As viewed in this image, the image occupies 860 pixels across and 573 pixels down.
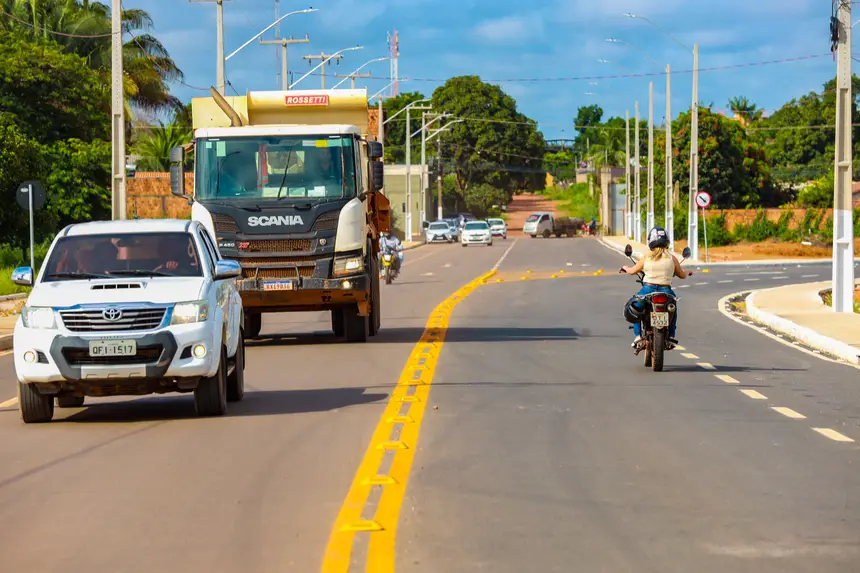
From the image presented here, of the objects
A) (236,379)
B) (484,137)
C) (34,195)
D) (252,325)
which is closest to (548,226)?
(484,137)

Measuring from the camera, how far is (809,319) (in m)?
24.3

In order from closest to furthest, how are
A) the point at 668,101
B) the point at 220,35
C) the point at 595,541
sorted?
the point at 595,541 < the point at 220,35 < the point at 668,101

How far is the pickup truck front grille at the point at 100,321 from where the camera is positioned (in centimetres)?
1212

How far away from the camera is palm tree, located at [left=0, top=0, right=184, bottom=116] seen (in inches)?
2451

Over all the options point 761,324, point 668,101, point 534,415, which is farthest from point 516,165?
point 534,415

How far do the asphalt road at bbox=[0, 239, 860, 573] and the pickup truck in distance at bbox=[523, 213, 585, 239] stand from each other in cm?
8767

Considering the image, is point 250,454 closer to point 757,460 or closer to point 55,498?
point 55,498

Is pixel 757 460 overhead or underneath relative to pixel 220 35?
underneath

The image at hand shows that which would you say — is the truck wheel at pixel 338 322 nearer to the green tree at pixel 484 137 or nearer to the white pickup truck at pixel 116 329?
the white pickup truck at pixel 116 329

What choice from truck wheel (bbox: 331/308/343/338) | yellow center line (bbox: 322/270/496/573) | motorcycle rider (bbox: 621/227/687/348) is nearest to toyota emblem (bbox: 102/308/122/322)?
yellow center line (bbox: 322/270/496/573)

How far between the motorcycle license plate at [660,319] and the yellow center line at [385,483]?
2.59 m

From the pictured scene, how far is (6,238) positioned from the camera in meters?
45.1

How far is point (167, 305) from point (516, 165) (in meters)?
131

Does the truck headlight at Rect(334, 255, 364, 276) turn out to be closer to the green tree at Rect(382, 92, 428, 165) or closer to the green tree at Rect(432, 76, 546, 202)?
the green tree at Rect(432, 76, 546, 202)
